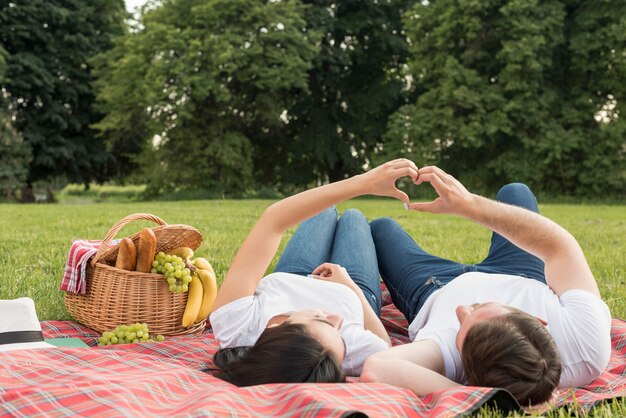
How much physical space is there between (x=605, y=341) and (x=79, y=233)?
6.48 meters

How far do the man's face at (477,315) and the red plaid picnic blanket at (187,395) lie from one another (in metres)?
0.23

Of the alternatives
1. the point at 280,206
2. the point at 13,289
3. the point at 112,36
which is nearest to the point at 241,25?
the point at 112,36

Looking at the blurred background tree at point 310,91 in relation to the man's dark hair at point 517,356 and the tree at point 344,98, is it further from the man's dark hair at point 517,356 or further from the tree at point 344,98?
the man's dark hair at point 517,356

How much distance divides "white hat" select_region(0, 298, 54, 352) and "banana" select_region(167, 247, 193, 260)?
90 cm

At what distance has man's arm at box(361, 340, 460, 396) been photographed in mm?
2350

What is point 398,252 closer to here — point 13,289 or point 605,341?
point 605,341

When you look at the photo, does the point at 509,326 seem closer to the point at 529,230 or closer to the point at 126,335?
the point at 529,230

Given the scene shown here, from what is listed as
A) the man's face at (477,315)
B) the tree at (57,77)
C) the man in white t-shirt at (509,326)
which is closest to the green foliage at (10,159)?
the tree at (57,77)

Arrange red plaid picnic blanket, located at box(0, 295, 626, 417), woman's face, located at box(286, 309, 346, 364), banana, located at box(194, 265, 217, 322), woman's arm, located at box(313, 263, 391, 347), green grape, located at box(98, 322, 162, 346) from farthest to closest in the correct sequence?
banana, located at box(194, 265, 217, 322)
green grape, located at box(98, 322, 162, 346)
woman's arm, located at box(313, 263, 391, 347)
woman's face, located at box(286, 309, 346, 364)
red plaid picnic blanket, located at box(0, 295, 626, 417)

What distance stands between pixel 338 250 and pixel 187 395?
1.59 m

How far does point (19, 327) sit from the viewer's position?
10.0 ft

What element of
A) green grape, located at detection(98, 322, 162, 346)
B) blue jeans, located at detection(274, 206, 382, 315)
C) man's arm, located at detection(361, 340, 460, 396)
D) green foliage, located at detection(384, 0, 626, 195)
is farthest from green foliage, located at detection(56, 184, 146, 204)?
man's arm, located at detection(361, 340, 460, 396)

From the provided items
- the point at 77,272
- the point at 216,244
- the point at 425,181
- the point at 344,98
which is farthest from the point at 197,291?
the point at 344,98

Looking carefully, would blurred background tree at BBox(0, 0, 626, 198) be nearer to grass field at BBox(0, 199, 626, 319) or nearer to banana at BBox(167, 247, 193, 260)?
grass field at BBox(0, 199, 626, 319)
